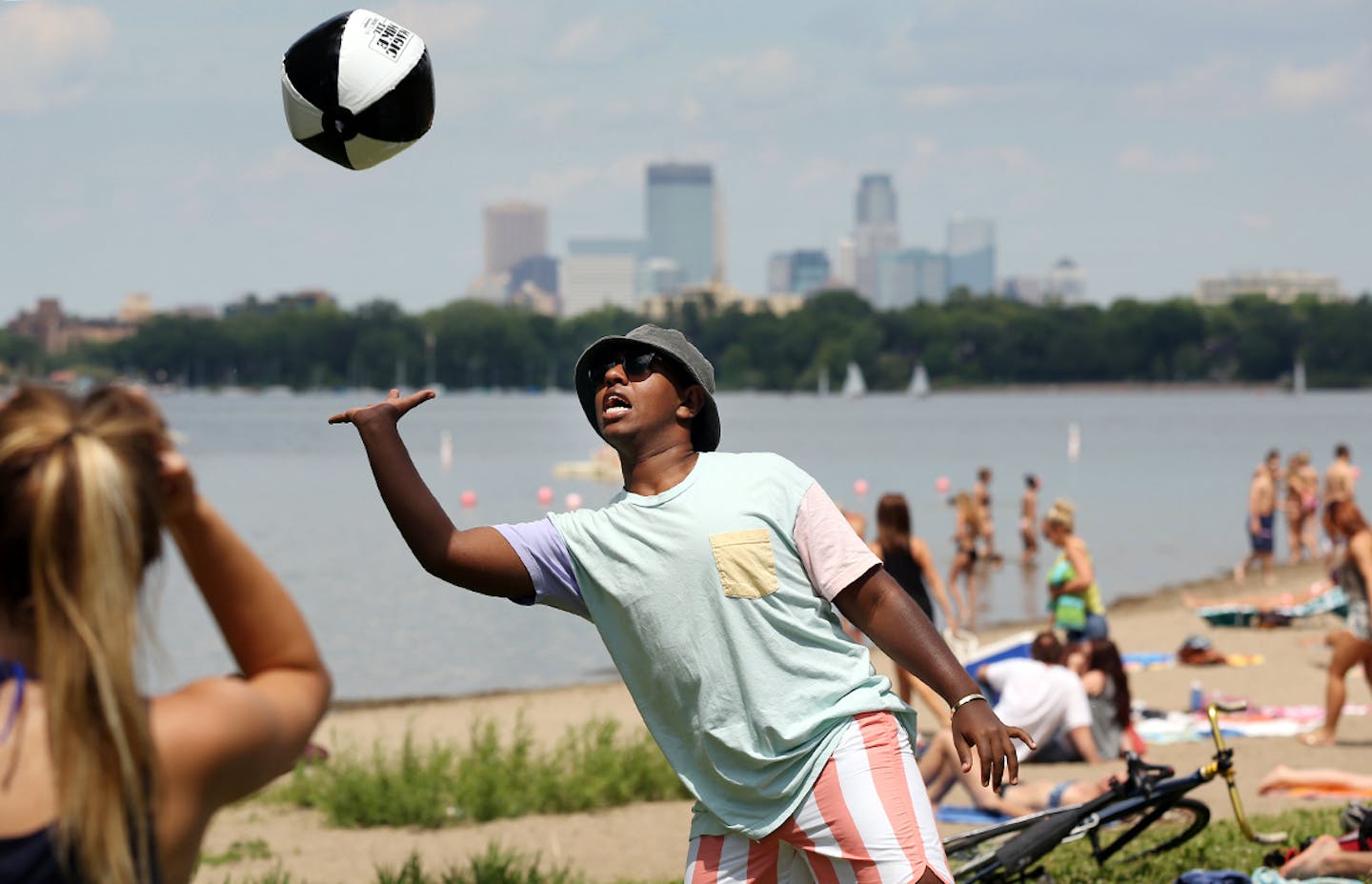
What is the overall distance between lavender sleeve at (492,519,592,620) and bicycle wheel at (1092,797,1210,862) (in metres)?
3.54

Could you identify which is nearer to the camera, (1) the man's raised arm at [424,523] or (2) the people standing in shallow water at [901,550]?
(1) the man's raised arm at [424,523]

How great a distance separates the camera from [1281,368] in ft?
597

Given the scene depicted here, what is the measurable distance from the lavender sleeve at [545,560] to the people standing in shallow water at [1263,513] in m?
22.2

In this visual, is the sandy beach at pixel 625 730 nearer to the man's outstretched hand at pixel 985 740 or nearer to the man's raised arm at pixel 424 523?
the man's raised arm at pixel 424 523

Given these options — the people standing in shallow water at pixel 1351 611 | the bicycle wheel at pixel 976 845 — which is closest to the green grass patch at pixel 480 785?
the bicycle wheel at pixel 976 845

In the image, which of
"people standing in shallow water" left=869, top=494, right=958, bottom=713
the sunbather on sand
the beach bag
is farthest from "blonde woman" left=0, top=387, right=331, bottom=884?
the beach bag

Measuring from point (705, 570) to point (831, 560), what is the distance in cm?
29

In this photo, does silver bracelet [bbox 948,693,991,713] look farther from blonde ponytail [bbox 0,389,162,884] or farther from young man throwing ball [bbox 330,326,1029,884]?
blonde ponytail [bbox 0,389,162,884]

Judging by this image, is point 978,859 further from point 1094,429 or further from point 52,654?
point 1094,429

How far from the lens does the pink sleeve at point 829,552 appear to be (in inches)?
153

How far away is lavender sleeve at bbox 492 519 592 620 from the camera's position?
3.94 m

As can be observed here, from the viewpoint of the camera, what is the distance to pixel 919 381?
554 ft

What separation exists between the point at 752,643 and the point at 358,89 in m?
2.16

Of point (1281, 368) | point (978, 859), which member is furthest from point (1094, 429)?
point (978, 859)
